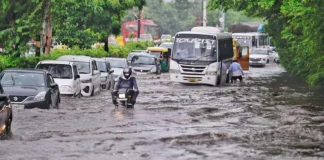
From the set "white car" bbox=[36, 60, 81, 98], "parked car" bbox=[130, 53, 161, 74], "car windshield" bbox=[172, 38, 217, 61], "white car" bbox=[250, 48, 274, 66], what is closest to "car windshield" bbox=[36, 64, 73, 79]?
"white car" bbox=[36, 60, 81, 98]

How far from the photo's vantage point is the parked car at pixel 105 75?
3566 cm

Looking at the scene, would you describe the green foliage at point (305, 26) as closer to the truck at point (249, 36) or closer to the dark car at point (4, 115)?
the dark car at point (4, 115)

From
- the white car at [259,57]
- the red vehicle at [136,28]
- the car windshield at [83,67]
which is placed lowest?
the white car at [259,57]

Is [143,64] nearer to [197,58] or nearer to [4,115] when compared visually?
[197,58]

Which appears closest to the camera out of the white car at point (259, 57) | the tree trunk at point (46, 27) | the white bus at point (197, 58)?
the tree trunk at point (46, 27)

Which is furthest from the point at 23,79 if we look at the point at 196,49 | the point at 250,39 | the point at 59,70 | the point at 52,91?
the point at 250,39

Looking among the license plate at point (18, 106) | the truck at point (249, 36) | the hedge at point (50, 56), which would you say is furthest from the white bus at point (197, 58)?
the truck at point (249, 36)

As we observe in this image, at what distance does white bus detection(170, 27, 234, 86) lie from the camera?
38188 mm

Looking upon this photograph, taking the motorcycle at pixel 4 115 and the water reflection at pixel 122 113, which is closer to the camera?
the motorcycle at pixel 4 115

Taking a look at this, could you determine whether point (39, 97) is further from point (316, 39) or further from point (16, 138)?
point (316, 39)

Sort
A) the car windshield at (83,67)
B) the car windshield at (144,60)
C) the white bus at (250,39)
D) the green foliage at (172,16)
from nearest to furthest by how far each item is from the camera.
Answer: the car windshield at (83,67) < the car windshield at (144,60) < the white bus at (250,39) < the green foliage at (172,16)

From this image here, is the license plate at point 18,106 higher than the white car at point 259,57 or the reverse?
higher

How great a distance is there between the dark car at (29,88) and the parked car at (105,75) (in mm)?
12276

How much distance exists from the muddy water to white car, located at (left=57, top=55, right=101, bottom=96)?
90 cm
